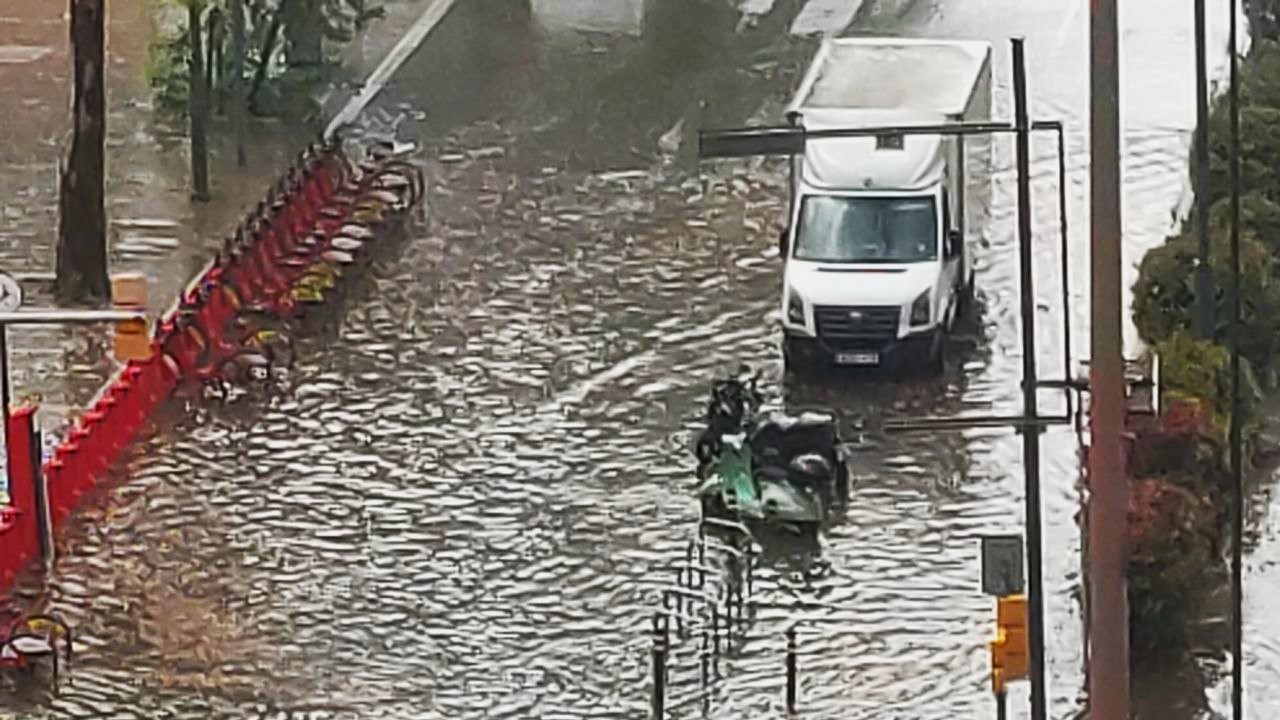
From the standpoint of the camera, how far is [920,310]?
992 inches

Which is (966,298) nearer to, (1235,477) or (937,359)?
(937,359)

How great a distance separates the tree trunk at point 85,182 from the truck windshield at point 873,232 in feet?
21.3

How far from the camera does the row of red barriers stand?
21016mm

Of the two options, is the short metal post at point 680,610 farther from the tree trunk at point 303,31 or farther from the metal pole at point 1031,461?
the tree trunk at point 303,31

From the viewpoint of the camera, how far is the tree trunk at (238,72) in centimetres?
3155

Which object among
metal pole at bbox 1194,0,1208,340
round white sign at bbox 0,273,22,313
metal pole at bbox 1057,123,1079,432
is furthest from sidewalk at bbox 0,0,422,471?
metal pole at bbox 1194,0,1208,340

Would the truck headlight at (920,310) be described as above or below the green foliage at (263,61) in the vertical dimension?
below

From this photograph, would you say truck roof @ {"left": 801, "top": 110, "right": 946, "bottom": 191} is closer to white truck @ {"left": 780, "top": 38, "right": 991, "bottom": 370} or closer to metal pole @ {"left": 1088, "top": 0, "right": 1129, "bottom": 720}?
white truck @ {"left": 780, "top": 38, "right": 991, "bottom": 370}

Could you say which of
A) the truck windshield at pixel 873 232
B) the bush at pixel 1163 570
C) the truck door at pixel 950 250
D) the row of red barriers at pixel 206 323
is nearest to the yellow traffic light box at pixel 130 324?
the row of red barriers at pixel 206 323

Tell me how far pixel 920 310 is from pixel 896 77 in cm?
249

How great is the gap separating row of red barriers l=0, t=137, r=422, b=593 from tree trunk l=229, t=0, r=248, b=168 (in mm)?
1122

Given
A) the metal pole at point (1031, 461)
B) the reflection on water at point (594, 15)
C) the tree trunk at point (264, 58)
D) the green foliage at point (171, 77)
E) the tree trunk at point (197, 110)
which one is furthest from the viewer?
the reflection on water at point (594, 15)

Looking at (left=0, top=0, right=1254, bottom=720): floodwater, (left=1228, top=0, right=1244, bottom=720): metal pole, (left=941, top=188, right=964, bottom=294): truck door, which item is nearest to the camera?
(left=1228, top=0, right=1244, bottom=720): metal pole

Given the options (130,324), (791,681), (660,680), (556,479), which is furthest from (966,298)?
(660,680)
